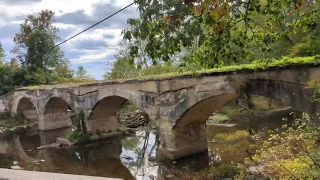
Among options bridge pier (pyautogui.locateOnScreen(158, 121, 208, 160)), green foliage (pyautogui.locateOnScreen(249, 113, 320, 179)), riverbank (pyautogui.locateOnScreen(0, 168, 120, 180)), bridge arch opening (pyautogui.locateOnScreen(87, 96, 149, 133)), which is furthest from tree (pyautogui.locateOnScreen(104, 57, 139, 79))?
riverbank (pyautogui.locateOnScreen(0, 168, 120, 180))

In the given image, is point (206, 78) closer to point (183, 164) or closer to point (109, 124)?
point (183, 164)

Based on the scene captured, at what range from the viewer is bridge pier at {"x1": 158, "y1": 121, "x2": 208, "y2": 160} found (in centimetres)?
1272

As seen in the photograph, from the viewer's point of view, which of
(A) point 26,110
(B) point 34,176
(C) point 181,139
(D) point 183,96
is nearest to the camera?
(B) point 34,176

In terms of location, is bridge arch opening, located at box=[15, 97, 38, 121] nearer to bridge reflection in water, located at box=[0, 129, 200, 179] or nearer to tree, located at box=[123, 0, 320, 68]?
bridge reflection in water, located at box=[0, 129, 200, 179]

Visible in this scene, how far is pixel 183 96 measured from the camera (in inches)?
475

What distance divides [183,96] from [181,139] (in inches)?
72.6

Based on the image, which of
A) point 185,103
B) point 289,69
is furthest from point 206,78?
point 289,69

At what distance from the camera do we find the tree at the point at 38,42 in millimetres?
31484

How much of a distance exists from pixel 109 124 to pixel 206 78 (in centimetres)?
934

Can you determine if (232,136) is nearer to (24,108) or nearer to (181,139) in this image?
(181,139)

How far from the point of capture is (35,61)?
31844 mm

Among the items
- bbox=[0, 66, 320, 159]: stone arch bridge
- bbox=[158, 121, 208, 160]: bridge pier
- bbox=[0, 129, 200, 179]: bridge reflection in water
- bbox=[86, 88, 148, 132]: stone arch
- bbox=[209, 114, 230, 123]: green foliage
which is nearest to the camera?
bbox=[0, 66, 320, 159]: stone arch bridge

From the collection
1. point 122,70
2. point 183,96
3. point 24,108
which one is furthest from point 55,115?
point 183,96

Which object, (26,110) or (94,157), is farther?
(26,110)
